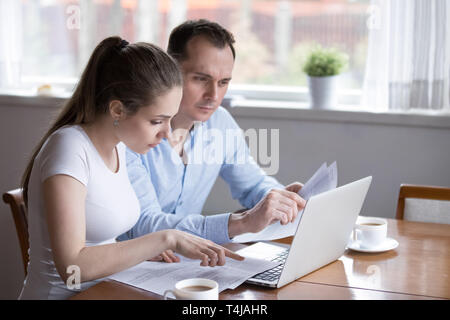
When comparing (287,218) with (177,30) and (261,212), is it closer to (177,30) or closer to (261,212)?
(261,212)

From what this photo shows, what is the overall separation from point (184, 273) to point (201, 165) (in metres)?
0.72

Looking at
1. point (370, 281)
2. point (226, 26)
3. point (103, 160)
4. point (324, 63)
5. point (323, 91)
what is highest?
point (226, 26)

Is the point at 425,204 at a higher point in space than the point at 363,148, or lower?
lower

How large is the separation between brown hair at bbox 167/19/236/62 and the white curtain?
90 cm

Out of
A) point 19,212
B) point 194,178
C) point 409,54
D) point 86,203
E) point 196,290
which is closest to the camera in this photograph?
point 196,290

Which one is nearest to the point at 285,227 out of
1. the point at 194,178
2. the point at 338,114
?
the point at 194,178

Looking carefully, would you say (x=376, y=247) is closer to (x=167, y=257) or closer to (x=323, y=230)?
(x=323, y=230)

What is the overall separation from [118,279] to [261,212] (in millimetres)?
Answer: 415

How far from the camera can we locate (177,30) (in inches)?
77.4

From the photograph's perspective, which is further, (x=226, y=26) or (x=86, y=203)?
(x=226, y=26)

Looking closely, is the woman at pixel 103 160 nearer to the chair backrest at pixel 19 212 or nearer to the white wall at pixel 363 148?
the chair backrest at pixel 19 212

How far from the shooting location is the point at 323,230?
140cm

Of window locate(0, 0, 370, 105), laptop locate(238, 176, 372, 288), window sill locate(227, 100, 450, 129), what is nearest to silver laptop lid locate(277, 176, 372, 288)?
laptop locate(238, 176, 372, 288)

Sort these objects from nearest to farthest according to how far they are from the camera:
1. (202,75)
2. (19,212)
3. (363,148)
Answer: (19,212) → (202,75) → (363,148)
